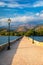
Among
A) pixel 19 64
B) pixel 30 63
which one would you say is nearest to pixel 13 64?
pixel 19 64

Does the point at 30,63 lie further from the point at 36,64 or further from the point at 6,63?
the point at 6,63

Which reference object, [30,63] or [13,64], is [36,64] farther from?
[13,64]

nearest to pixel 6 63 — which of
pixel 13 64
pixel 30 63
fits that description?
pixel 13 64

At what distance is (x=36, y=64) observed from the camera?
1430cm

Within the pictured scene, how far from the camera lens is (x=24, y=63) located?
14.6m

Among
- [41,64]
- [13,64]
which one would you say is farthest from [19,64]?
[41,64]

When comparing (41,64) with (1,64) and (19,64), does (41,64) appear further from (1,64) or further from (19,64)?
(1,64)

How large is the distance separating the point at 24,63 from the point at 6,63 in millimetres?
1285

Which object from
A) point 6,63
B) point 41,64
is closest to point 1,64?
point 6,63

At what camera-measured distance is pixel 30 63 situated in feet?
48.3

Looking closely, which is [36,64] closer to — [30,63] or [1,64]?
[30,63]

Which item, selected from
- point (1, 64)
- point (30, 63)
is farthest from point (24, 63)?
point (1, 64)

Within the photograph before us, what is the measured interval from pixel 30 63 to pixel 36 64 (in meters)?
0.59

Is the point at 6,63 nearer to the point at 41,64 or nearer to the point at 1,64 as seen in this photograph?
the point at 1,64
